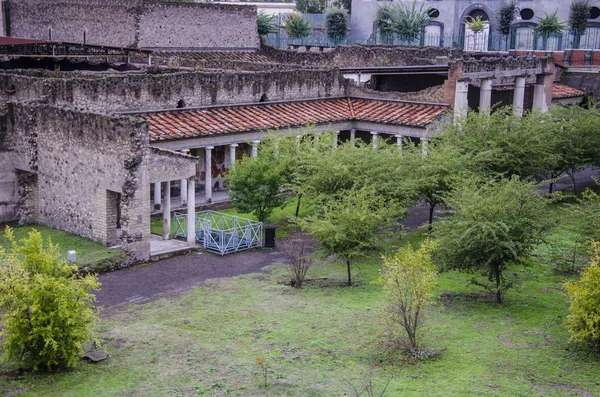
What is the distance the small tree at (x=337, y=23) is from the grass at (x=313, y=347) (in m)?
48.3

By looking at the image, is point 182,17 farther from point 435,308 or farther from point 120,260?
point 435,308

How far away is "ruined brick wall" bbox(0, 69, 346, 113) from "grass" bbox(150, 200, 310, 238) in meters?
4.54

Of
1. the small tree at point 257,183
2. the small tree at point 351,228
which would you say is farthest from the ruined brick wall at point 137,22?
the small tree at point 351,228

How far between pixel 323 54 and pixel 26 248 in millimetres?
35644

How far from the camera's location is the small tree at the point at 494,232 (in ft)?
66.5

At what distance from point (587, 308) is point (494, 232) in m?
3.29

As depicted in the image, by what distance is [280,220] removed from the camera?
29.8m

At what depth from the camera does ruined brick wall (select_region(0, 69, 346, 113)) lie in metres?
29.0

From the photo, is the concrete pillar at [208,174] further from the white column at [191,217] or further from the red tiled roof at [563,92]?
the red tiled roof at [563,92]

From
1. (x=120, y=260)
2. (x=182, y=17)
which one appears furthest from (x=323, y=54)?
(x=120, y=260)

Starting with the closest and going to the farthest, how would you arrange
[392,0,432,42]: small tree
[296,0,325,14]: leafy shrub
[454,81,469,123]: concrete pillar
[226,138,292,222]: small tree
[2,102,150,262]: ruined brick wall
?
1. [2,102,150,262]: ruined brick wall
2. [226,138,292,222]: small tree
3. [454,81,469,123]: concrete pillar
4. [392,0,432,42]: small tree
5. [296,0,325,14]: leafy shrub

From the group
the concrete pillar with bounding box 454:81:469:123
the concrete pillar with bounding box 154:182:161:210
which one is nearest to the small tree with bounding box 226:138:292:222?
the concrete pillar with bounding box 154:182:161:210

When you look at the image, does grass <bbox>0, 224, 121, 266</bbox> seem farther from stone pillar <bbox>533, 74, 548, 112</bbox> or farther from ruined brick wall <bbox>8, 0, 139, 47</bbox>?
stone pillar <bbox>533, 74, 548, 112</bbox>

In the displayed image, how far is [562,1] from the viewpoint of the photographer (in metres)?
60.9
